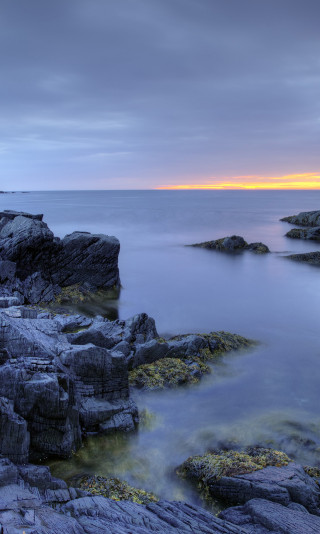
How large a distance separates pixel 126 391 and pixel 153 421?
1.19 meters

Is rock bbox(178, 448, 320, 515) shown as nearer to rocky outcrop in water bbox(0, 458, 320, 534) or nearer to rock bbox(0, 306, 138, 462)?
rocky outcrop in water bbox(0, 458, 320, 534)

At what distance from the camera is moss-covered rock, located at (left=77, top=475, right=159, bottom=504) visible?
26.5ft

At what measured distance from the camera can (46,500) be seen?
6.91 m

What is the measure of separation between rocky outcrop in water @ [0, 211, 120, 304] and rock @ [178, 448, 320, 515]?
14.4 m

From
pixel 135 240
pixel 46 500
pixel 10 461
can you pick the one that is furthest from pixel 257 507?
pixel 135 240

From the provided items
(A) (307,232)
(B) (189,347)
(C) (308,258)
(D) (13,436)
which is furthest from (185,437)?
(A) (307,232)

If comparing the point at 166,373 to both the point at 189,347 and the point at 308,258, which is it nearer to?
the point at 189,347

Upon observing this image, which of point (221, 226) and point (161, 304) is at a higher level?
point (221, 226)

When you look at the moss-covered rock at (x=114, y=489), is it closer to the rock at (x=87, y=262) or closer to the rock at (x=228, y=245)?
the rock at (x=87, y=262)

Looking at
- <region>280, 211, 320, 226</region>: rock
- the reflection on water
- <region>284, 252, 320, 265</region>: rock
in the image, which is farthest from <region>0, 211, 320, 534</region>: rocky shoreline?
<region>280, 211, 320, 226</region>: rock

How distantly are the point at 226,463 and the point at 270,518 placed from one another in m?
2.12

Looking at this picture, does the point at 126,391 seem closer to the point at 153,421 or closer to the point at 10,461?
the point at 153,421

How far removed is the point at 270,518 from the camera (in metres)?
7.00

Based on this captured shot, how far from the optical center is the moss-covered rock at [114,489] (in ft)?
26.5
